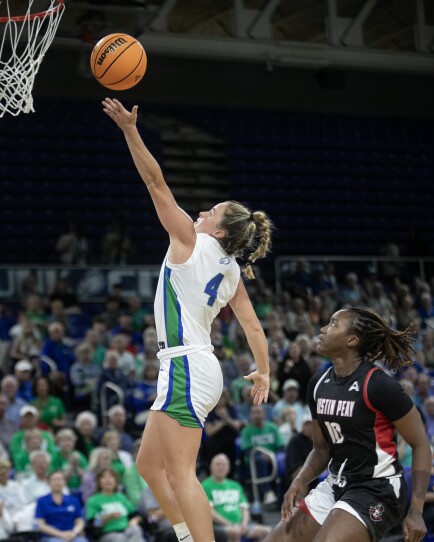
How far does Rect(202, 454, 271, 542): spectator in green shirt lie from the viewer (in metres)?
9.17

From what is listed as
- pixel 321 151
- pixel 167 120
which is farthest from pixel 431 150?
pixel 167 120

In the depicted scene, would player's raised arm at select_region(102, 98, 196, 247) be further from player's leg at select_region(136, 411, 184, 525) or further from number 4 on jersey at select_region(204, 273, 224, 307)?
player's leg at select_region(136, 411, 184, 525)

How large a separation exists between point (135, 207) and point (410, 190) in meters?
6.61

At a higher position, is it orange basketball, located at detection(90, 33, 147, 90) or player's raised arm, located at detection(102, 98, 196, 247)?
orange basketball, located at detection(90, 33, 147, 90)

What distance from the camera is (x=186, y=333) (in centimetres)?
476

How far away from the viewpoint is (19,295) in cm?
1327

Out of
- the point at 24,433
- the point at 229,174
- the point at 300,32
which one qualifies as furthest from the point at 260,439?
→ the point at 300,32

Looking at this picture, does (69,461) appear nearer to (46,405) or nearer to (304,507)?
(46,405)

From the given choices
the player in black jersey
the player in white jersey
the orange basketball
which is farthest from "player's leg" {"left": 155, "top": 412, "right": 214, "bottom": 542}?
the orange basketball

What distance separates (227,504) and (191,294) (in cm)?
500

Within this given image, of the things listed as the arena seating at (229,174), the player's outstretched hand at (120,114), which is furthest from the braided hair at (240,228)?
the arena seating at (229,174)

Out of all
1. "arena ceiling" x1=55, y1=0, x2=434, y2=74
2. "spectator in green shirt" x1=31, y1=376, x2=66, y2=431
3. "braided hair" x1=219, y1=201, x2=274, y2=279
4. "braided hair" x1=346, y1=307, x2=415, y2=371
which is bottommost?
"spectator in green shirt" x1=31, y1=376, x2=66, y2=431

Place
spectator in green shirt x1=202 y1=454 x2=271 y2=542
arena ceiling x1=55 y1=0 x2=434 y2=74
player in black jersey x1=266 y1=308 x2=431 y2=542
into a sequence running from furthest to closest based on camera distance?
1. arena ceiling x1=55 y1=0 x2=434 y2=74
2. spectator in green shirt x1=202 y1=454 x2=271 y2=542
3. player in black jersey x1=266 y1=308 x2=431 y2=542

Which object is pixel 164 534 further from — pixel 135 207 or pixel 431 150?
pixel 431 150
